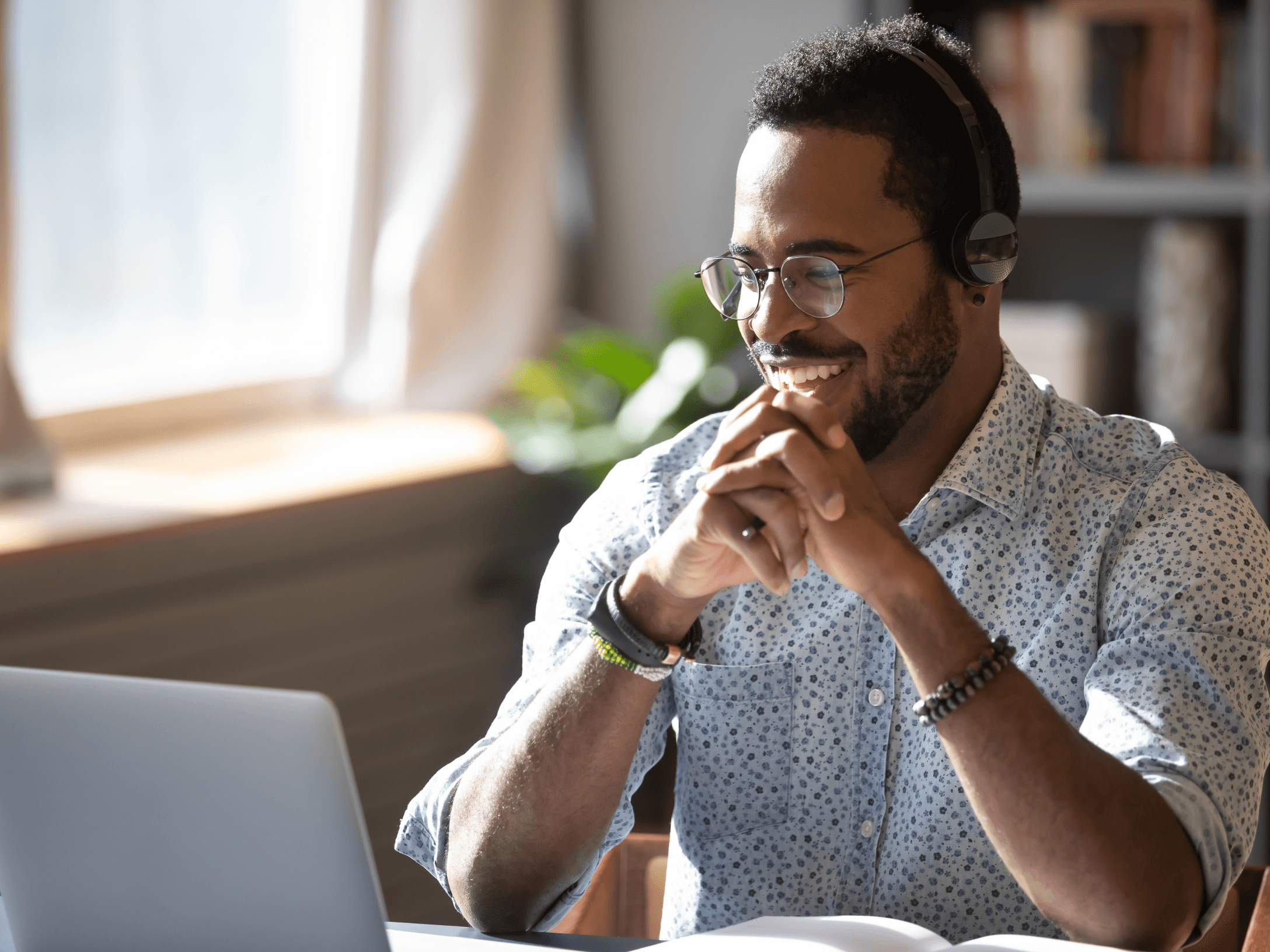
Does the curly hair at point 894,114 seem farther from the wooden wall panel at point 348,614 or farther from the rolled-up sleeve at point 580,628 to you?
the wooden wall panel at point 348,614

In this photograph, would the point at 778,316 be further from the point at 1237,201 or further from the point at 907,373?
the point at 1237,201

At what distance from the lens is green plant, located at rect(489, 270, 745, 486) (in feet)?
8.14

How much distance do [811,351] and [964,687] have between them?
1.21 feet

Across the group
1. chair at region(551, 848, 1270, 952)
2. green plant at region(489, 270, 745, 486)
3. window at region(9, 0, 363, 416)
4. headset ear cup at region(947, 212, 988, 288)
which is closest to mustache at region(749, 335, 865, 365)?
headset ear cup at region(947, 212, 988, 288)

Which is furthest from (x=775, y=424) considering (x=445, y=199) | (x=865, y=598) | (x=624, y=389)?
(x=445, y=199)

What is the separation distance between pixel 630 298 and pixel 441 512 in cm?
82

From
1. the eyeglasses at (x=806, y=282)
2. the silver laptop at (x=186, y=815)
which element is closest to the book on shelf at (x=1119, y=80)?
the eyeglasses at (x=806, y=282)

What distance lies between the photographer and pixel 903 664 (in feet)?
3.93

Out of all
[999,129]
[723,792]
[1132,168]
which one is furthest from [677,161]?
[723,792]

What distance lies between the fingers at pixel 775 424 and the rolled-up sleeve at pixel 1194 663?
0.89ft

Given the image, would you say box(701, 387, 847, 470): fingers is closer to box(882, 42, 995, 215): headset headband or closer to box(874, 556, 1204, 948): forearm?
box(874, 556, 1204, 948): forearm

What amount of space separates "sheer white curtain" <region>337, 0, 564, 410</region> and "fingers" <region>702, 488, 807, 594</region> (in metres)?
1.75

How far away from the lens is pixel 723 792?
1.23m

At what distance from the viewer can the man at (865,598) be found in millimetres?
1015
